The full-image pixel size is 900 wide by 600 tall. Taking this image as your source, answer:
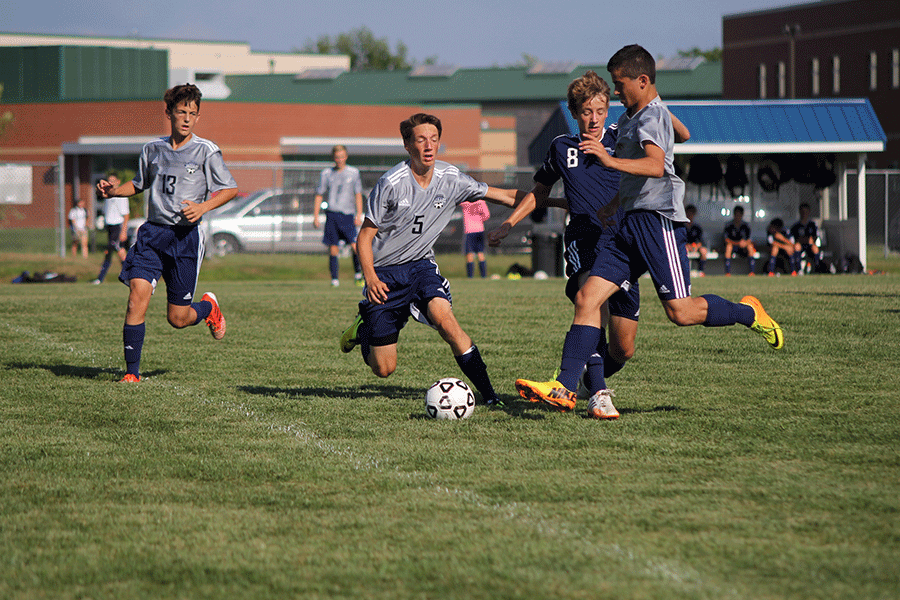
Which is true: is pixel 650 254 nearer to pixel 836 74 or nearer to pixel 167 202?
pixel 167 202

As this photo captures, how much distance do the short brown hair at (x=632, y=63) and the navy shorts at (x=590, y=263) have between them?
1000 millimetres

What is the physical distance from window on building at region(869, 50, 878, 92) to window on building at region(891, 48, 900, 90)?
98 cm

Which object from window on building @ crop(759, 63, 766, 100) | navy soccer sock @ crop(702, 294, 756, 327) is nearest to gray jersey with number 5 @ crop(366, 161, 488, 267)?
navy soccer sock @ crop(702, 294, 756, 327)

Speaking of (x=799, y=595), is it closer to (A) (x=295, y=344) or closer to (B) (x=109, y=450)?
(B) (x=109, y=450)

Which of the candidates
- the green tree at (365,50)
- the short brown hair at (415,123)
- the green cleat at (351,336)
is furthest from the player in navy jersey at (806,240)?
the green tree at (365,50)

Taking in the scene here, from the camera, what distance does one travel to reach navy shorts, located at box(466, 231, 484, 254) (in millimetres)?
22078

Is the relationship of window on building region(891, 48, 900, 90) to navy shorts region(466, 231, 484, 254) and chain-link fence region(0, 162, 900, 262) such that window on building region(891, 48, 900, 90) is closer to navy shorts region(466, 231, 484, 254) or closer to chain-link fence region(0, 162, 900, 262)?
chain-link fence region(0, 162, 900, 262)

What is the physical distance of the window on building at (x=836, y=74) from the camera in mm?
55188

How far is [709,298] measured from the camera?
21.7 ft

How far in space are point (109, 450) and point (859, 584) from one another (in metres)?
3.91

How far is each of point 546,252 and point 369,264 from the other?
1713 cm

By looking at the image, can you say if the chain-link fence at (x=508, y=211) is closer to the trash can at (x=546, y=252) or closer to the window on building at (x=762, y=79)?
the trash can at (x=546, y=252)

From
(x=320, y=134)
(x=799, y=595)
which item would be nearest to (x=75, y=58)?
(x=320, y=134)

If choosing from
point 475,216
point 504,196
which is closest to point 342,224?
point 475,216
